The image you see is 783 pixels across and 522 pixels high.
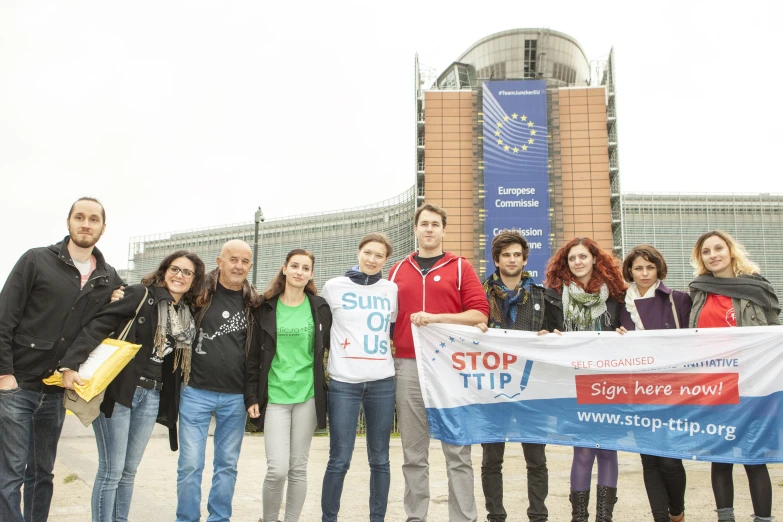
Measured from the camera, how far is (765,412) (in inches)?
194

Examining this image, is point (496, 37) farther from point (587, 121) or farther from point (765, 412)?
point (765, 412)

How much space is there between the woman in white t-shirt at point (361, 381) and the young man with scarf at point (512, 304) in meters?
0.83

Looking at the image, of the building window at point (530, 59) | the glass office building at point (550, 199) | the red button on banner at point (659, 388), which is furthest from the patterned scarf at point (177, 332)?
the building window at point (530, 59)

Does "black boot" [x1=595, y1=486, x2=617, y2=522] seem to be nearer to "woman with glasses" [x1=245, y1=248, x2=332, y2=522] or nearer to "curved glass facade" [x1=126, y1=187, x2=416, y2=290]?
"woman with glasses" [x1=245, y1=248, x2=332, y2=522]

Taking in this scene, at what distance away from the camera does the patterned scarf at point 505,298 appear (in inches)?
211

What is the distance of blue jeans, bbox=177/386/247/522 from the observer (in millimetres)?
4527

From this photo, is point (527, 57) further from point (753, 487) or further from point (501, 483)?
point (501, 483)

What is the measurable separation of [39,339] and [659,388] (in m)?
4.59

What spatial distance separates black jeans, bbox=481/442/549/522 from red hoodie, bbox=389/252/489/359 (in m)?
1.04

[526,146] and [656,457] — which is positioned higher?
[526,146]

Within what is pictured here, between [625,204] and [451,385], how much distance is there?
252 feet

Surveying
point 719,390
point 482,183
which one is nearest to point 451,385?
point 719,390

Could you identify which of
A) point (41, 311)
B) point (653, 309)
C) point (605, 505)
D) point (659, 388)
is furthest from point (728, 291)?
point (41, 311)

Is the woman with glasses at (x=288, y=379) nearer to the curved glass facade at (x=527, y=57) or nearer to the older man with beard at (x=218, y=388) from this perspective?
the older man with beard at (x=218, y=388)
